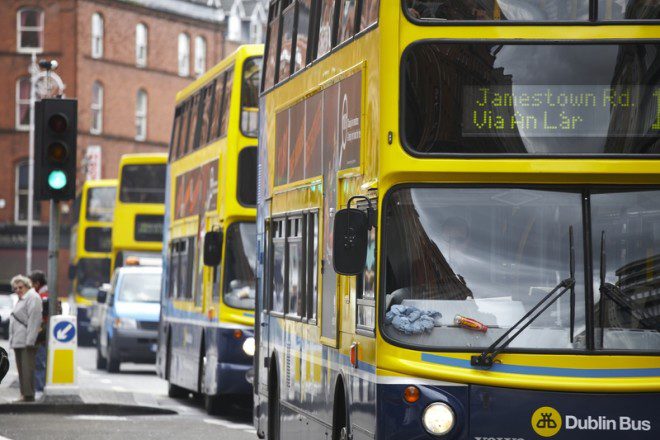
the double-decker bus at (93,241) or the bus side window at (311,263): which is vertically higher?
the double-decker bus at (93,241)

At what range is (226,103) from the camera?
21.7 meters

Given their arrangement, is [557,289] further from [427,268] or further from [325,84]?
[325,84]

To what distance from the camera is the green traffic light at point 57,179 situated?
20.1 metres

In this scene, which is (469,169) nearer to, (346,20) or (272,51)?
(346,20)

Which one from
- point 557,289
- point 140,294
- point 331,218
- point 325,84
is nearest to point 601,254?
point 557,289

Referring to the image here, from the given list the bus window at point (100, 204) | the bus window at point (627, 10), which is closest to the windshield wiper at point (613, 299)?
the bus window at point (627, 10)

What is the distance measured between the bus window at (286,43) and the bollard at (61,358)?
25.9 ft

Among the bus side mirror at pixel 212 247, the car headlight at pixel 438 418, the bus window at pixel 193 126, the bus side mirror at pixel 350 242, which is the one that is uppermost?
the bus window at pixel 193 126

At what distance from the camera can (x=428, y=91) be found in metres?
9.76

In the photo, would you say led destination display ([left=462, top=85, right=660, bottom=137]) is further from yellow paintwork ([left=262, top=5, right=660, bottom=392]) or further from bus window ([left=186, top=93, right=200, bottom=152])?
bus window ([left=186, top=93, right=200, bottom=152])

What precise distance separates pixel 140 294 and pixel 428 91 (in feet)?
80.5

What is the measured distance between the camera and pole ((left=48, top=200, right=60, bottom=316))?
2178cm

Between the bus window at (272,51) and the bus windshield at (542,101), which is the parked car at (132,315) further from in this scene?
the bus windshield at (542,101)

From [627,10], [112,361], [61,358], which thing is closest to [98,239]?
[112,361]
